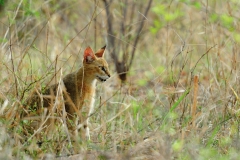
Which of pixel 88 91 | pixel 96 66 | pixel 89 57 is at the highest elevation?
pixel 89 57

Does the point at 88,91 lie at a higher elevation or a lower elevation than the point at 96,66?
lower

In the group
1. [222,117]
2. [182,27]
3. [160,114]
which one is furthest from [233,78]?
[182,27]

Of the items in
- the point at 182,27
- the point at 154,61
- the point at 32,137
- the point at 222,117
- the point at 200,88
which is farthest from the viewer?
the point at 182,27

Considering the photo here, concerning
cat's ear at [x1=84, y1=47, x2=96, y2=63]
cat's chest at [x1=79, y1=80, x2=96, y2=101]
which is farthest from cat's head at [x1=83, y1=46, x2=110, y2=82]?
cat's chest at [x1=79, y1=80, x2=96, y2=101]

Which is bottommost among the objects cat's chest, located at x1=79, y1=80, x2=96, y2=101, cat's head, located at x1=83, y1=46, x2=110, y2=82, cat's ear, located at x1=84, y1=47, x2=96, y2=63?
cat's chest, located at x1=79, y1=80, x2=96, y2=101

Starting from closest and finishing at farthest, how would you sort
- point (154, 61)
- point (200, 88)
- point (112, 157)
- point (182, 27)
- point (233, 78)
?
point (112, 157) → point (233, 78) → point (200, 88) → point (154, 61) → point (182, 27)

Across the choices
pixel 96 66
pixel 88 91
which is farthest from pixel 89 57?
pixel 88 91

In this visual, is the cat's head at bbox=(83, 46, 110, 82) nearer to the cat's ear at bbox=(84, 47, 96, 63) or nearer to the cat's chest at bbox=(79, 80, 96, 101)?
the cat's ear at bbox=(84, 47, 96, 63)

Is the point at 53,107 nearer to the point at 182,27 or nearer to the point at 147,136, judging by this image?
the point at 147,136

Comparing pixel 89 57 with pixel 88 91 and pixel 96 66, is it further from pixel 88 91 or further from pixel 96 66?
pixel 88 91

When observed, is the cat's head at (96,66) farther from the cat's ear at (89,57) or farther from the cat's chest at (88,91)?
the cat's chest at (88,91)

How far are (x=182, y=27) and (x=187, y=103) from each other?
4.44m

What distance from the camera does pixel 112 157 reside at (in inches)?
146

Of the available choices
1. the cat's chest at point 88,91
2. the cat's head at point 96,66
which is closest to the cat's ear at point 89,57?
the cat's head at point 96,66
